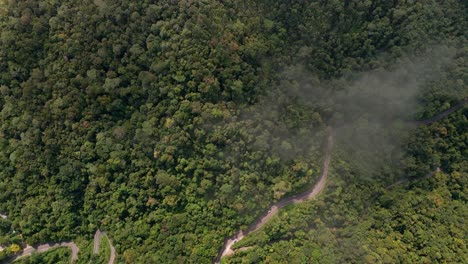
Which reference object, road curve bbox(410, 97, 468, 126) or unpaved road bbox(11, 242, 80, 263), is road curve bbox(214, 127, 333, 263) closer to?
road curve bbox(410, 97, 468, 126)

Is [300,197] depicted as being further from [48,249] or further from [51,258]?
[48,249]

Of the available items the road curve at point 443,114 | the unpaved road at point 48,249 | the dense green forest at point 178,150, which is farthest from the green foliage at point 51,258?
the road curve at point 443,114

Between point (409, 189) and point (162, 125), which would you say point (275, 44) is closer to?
point (162, 125)

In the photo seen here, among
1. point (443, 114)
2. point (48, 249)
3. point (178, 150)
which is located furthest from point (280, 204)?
point (48, 249)

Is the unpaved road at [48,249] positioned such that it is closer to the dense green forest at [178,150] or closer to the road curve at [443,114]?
the dense green forest at [178,150]

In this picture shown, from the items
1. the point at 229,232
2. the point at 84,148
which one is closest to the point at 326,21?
the point at 229,232

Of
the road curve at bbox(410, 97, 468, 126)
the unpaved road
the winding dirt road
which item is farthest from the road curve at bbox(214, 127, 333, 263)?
the unpaved road
